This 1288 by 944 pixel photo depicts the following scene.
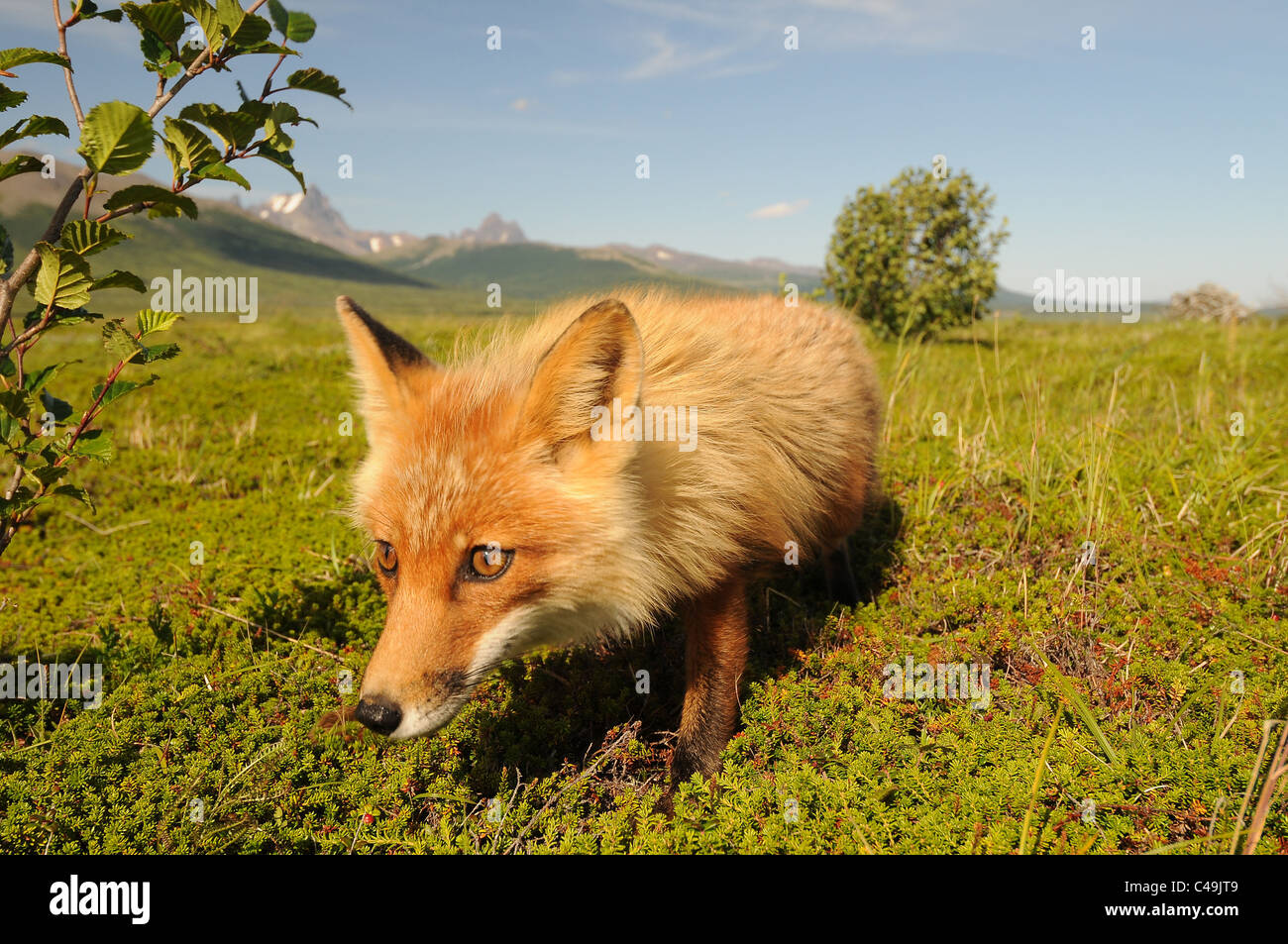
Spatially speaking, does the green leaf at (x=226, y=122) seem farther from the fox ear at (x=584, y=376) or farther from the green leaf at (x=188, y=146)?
the fox ear at (x=584, y=376)

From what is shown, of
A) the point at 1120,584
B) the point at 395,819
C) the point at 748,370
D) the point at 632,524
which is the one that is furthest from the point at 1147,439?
the point at 395,819

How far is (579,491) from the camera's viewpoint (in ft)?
8.87

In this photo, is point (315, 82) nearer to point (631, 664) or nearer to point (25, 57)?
point (25, 57)

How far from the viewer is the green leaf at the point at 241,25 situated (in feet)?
9.59

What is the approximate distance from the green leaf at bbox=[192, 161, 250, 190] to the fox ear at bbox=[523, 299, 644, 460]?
5.25ft

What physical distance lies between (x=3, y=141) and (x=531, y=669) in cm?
337

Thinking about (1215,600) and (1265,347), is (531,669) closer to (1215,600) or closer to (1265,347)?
(1215,600)

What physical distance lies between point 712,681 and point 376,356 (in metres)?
2.13

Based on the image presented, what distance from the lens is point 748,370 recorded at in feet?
11.2

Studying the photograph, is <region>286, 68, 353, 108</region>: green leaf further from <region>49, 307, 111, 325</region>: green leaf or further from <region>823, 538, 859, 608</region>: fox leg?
<region>823, 538, 859, 608</region>: fox leg

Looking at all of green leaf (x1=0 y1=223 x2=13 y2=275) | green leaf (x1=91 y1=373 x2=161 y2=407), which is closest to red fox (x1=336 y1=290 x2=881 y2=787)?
green leaf (x1=91 y1=373 x2=161 y2=407)

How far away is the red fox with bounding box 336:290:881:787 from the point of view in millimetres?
2584
